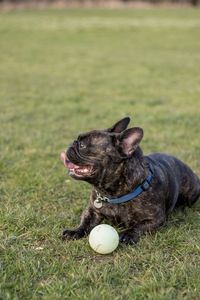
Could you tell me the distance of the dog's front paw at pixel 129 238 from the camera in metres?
4.67

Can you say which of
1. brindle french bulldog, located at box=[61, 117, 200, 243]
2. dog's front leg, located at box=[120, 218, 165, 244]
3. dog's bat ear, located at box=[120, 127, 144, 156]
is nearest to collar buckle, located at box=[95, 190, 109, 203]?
brindle french bulldog, located at box=[61, 117, 200, 243]

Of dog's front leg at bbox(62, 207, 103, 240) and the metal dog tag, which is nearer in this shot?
dog's front leg at bbox(62, 207, 103, 240)

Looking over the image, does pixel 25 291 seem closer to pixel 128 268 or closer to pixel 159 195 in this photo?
pixel 128 268

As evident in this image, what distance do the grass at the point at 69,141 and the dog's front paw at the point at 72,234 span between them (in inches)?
2.8

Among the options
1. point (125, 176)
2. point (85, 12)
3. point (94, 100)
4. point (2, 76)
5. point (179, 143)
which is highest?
point (125, 176)

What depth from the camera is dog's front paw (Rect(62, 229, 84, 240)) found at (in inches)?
189

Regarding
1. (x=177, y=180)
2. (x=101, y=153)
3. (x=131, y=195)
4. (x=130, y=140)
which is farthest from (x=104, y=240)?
(x=177, y=180)

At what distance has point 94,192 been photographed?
512cm

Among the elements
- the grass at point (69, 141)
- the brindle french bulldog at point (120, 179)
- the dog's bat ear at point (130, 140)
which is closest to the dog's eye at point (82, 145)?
the brindle french bulldog at point (120, 179)

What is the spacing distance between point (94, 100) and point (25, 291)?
910cm

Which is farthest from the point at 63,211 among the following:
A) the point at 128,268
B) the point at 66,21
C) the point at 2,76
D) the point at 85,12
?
the point at 85,12

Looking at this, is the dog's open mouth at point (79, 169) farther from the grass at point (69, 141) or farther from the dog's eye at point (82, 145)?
the grass at point (69, 141)

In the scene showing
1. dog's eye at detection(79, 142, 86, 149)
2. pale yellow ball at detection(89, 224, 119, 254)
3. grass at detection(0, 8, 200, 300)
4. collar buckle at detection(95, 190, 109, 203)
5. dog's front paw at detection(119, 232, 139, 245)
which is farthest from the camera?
collar buckle at detection(95, 190, 109, 203)

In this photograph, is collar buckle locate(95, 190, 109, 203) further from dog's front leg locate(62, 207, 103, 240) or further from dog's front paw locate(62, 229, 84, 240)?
dog's front paw locate(62, 229, 84, 240)
